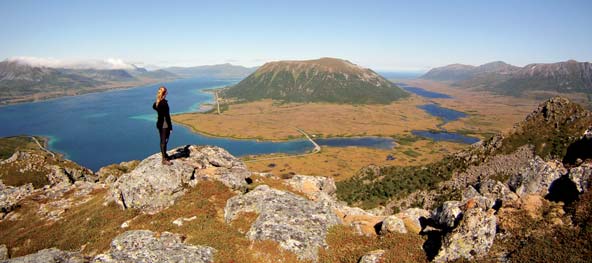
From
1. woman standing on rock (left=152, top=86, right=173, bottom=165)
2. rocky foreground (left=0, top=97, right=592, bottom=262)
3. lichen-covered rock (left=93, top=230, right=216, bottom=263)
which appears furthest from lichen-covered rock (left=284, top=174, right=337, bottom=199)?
lichen-covered rock (left=93, top=230, right=216, bottom=263)

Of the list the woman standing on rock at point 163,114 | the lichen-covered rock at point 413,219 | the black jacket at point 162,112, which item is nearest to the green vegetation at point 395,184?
the lichen-covered rock at point 413,219

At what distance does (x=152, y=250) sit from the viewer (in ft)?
67.9

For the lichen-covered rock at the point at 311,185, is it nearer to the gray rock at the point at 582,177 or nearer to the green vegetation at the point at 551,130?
the gray rock at the point at 582,177

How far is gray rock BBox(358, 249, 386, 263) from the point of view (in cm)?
2019

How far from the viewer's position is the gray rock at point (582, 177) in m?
24.2

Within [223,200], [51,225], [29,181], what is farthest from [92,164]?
[223,200]

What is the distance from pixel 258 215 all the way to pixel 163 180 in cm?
1119

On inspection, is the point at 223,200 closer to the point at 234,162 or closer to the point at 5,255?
the point at 234,162

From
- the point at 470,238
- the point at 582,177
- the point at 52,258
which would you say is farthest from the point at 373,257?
the point at 52,258

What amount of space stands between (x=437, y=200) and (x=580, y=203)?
51.5m

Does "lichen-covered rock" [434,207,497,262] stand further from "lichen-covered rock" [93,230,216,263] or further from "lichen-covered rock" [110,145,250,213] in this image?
"lichen-covered rock" [110,145,250,213]

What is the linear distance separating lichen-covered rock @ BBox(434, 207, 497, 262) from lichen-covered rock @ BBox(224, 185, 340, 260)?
8510 millimetres

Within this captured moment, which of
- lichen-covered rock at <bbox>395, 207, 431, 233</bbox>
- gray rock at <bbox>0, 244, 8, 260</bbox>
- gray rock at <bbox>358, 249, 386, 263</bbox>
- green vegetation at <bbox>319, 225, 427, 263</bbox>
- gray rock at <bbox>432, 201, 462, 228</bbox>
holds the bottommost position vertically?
gray rock at <bbox>0, 244, 8, 260</bbox>

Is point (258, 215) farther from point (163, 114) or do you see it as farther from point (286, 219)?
point (163, 114)
